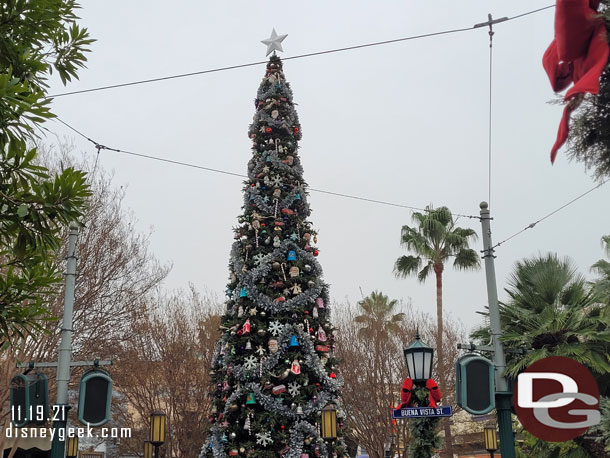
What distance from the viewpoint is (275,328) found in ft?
40.9

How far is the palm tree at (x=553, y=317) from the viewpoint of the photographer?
29.6ft

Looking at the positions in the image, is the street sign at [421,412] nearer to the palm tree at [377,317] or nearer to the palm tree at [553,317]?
the palm tree at [553,317]

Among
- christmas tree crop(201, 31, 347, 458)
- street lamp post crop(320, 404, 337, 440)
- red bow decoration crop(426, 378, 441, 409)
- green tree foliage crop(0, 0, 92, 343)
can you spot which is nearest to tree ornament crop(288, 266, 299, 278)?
christmas tree crop(201, 31, 347, 458)

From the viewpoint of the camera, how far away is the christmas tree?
39.4ft

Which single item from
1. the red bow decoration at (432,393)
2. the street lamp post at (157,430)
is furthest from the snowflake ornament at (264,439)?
the red bow decoration at (432,393)

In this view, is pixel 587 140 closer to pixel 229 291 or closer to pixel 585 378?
pixel 585 378

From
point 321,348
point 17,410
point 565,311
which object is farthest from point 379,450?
point 17,410

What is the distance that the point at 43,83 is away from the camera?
5289 mm

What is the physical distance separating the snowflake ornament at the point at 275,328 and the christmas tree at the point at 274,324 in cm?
2

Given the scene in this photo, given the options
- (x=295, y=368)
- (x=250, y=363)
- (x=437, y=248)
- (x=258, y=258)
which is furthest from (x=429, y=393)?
(x=437, y=248)

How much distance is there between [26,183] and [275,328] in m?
8.64

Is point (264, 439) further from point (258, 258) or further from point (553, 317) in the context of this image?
point (553, 317)

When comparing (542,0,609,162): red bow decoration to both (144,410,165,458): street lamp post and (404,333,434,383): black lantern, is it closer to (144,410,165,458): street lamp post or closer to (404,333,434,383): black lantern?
(404,333,434,383): black lantern

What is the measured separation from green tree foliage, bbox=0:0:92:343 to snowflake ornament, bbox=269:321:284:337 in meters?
7.91
